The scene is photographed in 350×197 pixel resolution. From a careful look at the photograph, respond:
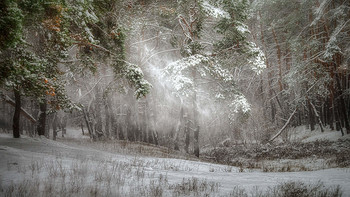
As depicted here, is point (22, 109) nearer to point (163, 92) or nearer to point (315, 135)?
point (163, 92)

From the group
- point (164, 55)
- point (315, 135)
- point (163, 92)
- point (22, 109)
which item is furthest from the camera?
point (315, 135)

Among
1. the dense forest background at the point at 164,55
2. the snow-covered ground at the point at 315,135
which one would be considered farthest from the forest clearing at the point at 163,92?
the snow-covered ground at the point at 315,135

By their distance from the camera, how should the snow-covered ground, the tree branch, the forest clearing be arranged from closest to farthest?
the forest clearing
the tree branch
the snow-covered ground

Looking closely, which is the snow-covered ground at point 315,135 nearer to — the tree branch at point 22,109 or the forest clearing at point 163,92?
the forest clearing at point 163,92

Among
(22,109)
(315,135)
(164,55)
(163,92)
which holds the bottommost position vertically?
(315,135)

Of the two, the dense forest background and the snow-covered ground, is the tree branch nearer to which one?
the dense forest background

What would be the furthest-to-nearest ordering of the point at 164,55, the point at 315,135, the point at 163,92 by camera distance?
1. the point at 315,135
2. the point at 163,92
3. the point at 164,55

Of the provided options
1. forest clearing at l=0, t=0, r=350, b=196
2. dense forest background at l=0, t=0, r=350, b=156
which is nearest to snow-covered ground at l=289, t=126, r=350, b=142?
forest clearing at l=0, t=0, r=350, b=196

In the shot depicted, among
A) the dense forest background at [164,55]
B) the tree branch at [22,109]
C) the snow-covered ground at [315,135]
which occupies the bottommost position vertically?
the snow-covered ground at [315,135]

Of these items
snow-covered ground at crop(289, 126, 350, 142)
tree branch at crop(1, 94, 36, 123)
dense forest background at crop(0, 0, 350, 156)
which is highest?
dense forest background at crop(0, 0, 350, 156)

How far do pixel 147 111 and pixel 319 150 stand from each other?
49.5 feet

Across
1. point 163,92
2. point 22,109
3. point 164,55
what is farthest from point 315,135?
point 22,109

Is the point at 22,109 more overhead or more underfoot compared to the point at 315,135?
more overhead

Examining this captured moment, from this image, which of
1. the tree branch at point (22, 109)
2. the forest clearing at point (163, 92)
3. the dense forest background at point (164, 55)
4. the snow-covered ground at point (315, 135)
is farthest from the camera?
the snow-covered ground at point (315, 135)
